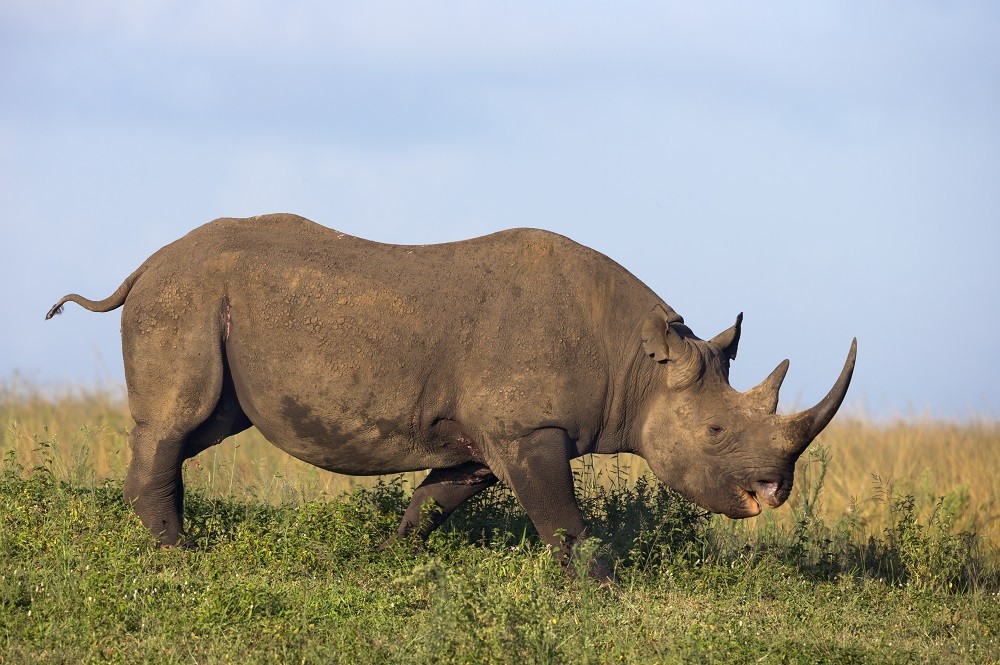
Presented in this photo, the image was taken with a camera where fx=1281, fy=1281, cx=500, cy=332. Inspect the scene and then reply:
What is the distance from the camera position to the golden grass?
37.9 feet

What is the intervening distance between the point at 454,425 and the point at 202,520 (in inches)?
83.2

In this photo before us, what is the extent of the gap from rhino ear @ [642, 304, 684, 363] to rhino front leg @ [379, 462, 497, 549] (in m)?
1.45

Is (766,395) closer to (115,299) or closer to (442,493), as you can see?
(442,493)

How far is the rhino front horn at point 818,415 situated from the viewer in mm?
7920

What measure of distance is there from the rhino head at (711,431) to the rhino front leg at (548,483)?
0.70 m

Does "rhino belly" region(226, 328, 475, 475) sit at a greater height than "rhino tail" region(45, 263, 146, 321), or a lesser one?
lesser

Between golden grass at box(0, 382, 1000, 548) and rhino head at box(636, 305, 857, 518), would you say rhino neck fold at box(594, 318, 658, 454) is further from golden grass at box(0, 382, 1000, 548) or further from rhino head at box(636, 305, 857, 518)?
golden grass at box(0, 382, 1000, 548)

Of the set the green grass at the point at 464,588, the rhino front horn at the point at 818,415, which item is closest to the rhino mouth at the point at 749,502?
the rhino front horn at the point at 818,415

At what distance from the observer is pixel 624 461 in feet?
47.1

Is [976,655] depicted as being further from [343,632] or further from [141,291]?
[141,291]

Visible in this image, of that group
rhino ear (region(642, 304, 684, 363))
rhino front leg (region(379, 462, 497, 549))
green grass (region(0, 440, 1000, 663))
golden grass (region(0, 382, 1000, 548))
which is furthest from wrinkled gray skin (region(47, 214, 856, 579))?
golden grass (region(0, 382, 1000, 548))

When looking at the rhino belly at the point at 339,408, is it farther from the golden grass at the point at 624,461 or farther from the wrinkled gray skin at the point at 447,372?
the golden grass at the point at 624,461

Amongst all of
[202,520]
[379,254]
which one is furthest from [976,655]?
[202,520]

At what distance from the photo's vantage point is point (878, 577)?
973 cm
